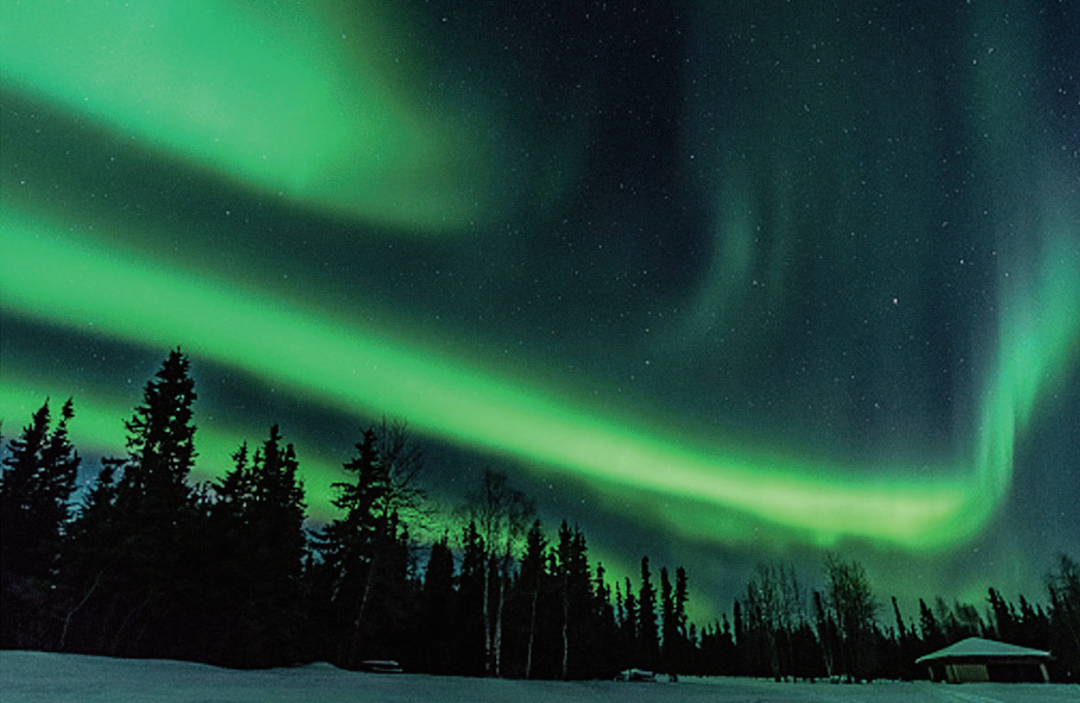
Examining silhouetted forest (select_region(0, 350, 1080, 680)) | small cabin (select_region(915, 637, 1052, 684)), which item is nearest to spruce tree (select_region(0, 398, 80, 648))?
silhouetted forest (select_region(0, 350, 1080, 680))

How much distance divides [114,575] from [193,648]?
6.61 metres

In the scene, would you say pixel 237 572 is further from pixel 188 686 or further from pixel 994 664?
pixel 994 664

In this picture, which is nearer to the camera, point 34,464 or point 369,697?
point 369,697

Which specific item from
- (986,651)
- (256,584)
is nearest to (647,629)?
(986,651)

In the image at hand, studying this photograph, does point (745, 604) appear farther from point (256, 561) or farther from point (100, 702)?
point (100, 702)

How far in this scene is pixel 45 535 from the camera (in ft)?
149

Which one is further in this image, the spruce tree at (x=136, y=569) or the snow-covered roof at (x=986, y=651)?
the snow-covered roof at (x=986, y=651)

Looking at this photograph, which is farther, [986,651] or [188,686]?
[986,651]

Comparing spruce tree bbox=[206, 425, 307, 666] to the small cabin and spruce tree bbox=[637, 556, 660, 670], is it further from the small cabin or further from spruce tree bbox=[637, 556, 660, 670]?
spruce tree bbox=[637, 556, 660, 670]


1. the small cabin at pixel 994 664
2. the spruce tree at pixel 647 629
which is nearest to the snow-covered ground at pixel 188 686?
the small cabin at pixel 994 664

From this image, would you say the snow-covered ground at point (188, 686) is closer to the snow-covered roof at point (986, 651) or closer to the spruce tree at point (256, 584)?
the spruce tree at point (256, 584)

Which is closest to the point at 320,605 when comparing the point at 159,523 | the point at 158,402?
the point at 159,523

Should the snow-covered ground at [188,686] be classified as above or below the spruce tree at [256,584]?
below

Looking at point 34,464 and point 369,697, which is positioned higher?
point 34,464
